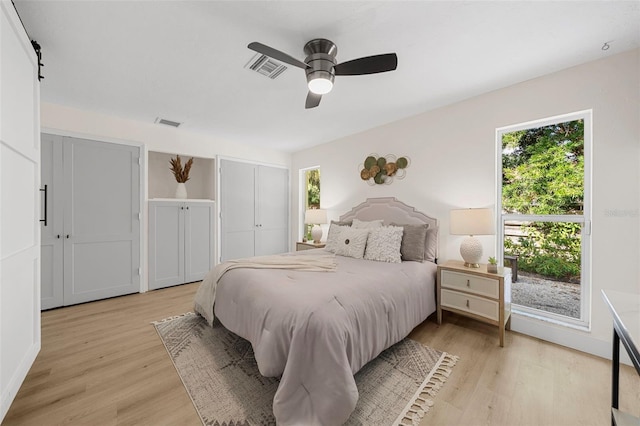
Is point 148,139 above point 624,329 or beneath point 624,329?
above

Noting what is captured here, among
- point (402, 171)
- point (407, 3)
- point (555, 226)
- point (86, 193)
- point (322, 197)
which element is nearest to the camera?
point (407, 3)

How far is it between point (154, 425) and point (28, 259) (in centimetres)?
143

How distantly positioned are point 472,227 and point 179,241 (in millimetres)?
3952

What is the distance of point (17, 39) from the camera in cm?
156

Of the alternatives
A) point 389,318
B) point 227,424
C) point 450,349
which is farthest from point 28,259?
point 450,349

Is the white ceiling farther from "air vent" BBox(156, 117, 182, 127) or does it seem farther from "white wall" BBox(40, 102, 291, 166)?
"air vent" BBox(156, 117, 182, 127)

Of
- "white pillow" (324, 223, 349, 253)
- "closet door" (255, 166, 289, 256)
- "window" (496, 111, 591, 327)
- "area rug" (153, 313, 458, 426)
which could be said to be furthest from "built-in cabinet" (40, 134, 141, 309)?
"window" (496, 111, 591, 327)

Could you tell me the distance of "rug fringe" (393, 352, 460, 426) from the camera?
56.9 inches

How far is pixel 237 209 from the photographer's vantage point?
15.0 ft

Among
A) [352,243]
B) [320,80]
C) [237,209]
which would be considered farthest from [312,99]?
[237,209]

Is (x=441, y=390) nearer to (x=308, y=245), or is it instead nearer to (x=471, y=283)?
(x=471, y=283)

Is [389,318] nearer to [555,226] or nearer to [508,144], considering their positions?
[555,226]

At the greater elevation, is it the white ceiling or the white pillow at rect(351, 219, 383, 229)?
the white ceiling

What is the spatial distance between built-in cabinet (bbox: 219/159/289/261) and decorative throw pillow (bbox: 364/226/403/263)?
8.52 ft
